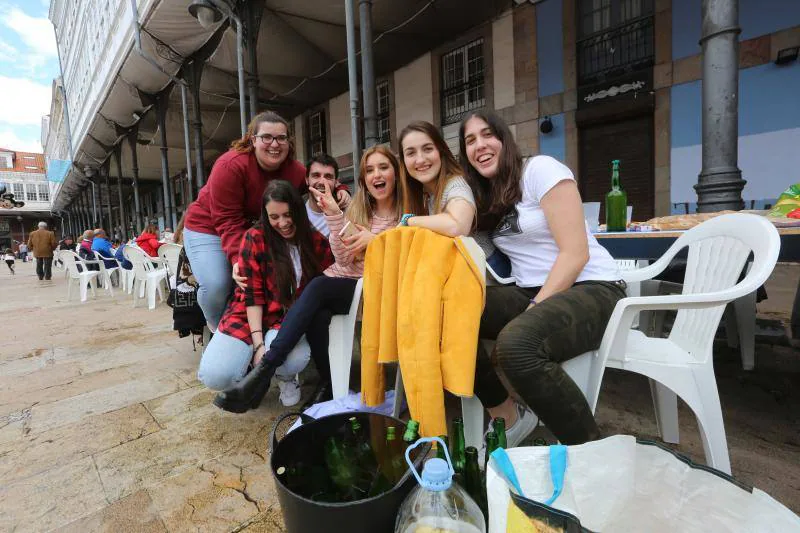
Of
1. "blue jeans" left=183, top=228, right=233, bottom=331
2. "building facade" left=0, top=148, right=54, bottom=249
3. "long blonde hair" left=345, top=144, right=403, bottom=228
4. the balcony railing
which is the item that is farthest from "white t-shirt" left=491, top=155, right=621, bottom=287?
"building facade" left=0, top=148, right=54, bottom=249

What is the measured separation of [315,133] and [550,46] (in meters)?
7.24

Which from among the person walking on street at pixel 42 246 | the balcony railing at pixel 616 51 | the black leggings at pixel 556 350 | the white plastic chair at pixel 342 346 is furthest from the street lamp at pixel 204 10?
the person walking on street at pixel 42 246

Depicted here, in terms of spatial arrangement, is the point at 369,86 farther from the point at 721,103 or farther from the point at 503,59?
the point at 503,59

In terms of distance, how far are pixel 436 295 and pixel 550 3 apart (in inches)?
296

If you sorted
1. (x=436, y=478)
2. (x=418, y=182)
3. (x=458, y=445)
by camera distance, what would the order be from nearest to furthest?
(x=436, y=478)
(x=458, y=445)
(x=418, y=182)

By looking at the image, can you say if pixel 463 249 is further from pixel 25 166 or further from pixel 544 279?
pixel 25 166

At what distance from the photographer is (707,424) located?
1.23m

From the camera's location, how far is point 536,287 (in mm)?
1644

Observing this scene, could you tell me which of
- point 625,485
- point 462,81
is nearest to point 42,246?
point 462,81

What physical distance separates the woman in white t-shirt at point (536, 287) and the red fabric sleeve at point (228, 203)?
1311 millimetres

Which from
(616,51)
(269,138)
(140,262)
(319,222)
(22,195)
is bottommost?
(140,262)

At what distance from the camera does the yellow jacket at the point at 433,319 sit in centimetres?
131

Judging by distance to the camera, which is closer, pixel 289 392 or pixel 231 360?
pixel 231 360

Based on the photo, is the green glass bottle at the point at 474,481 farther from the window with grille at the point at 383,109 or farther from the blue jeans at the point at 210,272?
the window with grille at the point at 383,109
